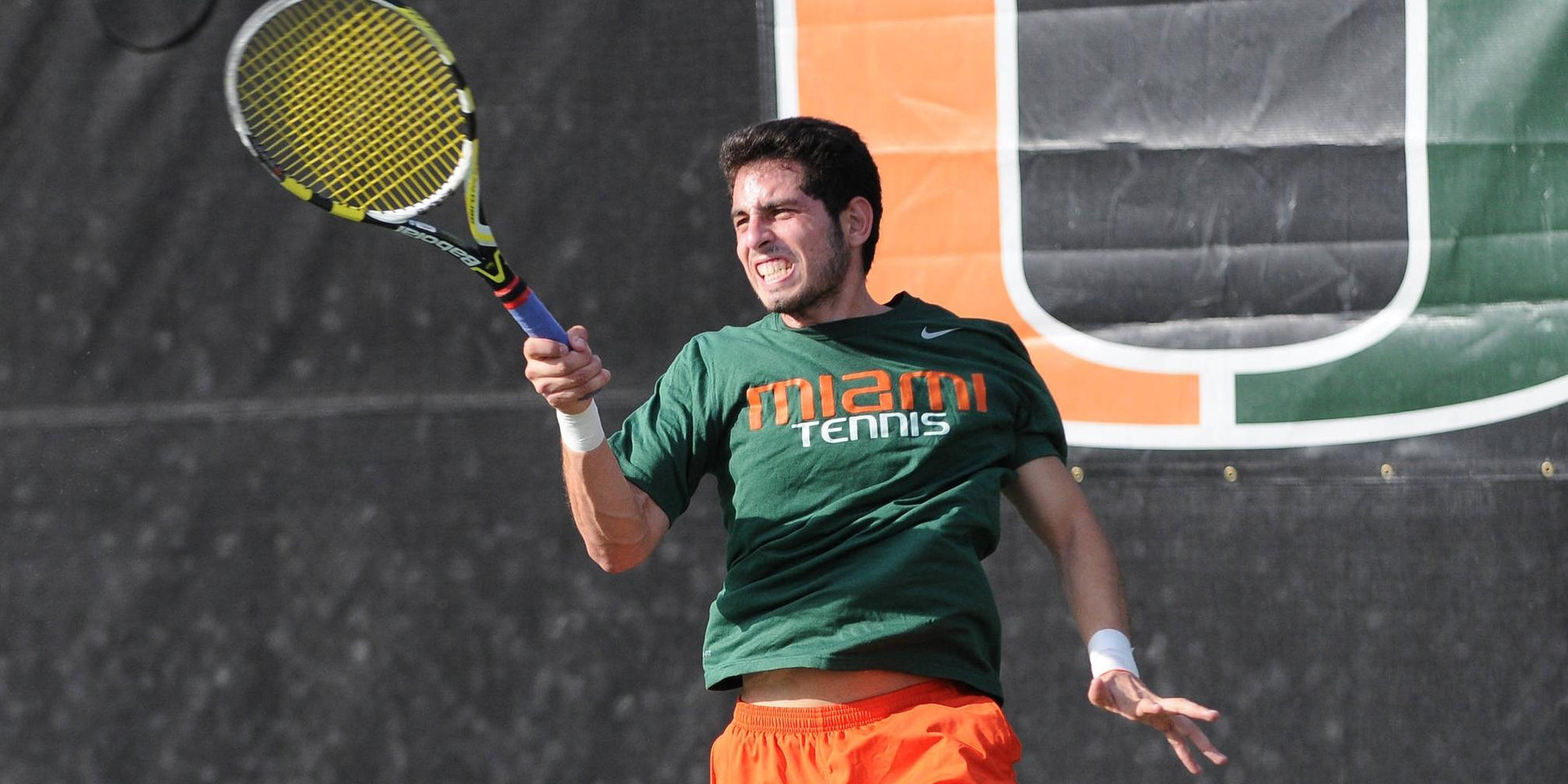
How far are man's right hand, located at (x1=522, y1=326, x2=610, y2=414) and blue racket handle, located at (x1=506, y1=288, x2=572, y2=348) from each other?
2cm

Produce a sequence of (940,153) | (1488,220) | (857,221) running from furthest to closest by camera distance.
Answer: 1. (940,153)
2. (1488,220)
3. (857,221)

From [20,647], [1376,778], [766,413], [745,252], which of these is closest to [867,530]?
[766,413]

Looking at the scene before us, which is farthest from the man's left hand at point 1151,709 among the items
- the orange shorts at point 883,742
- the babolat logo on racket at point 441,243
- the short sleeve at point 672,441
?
the babolat logo on racket at point 441,243

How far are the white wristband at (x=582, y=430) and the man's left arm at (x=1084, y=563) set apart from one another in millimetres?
623

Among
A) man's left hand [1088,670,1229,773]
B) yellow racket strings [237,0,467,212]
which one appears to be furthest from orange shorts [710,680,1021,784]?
yellow racket strings [237,0,467,212]

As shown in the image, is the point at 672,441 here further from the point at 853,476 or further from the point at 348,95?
the point at 348,95

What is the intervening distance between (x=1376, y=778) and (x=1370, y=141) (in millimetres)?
1158

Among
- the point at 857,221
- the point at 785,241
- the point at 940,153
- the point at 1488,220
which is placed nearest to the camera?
the point at 785,241

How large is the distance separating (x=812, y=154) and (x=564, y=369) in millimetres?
575

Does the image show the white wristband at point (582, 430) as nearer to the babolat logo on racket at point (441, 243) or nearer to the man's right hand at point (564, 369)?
the man's right hand at point (564, 369)

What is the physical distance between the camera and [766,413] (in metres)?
2.26

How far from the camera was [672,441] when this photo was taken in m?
2.29

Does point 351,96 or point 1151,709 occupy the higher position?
point 351,96

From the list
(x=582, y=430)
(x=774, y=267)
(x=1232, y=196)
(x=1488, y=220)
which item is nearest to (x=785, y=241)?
(x=774, y=267)
